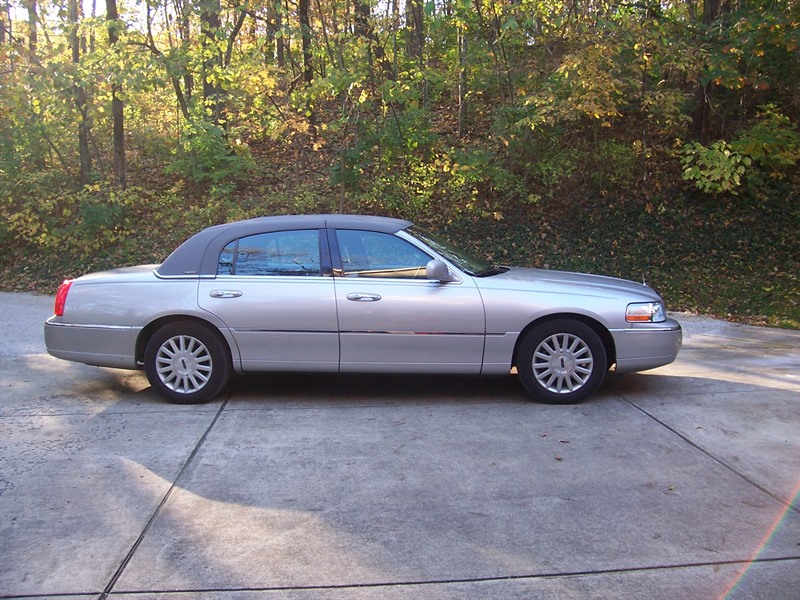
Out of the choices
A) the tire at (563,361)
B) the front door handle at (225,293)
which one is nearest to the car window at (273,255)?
the front door handle at (225,293)

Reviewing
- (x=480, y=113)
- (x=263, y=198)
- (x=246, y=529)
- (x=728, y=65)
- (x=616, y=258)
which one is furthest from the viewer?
(x=480, y=113)

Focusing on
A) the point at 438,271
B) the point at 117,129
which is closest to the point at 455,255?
the point at 438,271

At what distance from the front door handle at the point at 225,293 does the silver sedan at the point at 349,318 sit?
13 mm

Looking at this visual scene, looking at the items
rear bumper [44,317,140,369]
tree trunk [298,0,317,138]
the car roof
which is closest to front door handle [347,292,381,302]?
the car roof

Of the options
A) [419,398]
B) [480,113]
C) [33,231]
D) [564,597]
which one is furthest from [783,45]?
[33,231]

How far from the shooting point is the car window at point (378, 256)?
6020mm

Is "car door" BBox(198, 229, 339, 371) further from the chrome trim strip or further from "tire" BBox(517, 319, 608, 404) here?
"tire" BBox(517, 319, 608, 404)

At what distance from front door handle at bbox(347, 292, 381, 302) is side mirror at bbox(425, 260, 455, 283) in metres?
0.45

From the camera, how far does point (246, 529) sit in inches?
149

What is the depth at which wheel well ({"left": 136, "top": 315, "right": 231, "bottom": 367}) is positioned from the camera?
603cm

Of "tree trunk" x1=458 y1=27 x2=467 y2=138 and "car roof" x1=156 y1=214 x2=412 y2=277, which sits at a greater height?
"tree trunk" x1=458 y1=27 x2=467 y2=138

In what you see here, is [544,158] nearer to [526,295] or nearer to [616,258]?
[616,258]

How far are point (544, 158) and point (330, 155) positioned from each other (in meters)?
5.00

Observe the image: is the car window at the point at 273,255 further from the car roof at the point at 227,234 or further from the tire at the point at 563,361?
the tire at the point at 563,361
